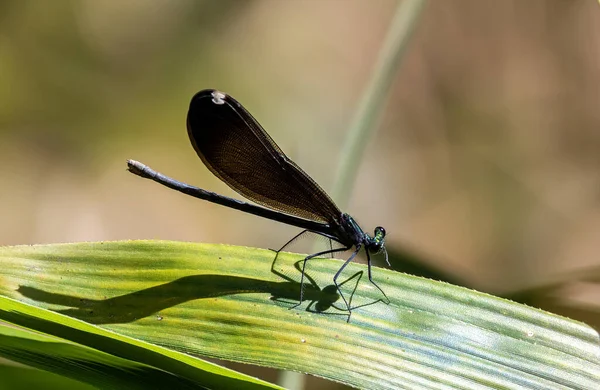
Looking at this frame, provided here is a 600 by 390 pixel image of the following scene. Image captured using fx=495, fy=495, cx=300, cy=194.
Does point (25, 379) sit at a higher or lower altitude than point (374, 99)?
lower

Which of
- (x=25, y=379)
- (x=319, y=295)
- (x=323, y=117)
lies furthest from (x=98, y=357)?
(x=323, y=117)

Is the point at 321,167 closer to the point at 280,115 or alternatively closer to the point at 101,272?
the point at 280,115

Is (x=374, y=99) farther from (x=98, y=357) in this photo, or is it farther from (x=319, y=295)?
(x=98, y=357)

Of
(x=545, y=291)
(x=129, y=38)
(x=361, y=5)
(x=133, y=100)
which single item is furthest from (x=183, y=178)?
(x=545, y=291)

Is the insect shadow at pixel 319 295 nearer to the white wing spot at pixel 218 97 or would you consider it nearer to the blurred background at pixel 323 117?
the white wing spot at pixel 218 97

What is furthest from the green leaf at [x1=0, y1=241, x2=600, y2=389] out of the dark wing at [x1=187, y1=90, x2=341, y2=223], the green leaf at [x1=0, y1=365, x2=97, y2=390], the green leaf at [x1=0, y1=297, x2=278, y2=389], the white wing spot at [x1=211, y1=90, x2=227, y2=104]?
the white wing spot at [x1=211, y1=90, x2=227, y2=104]

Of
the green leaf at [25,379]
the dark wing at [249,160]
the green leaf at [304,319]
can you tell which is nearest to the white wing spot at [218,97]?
the dark wing at [249,160]
